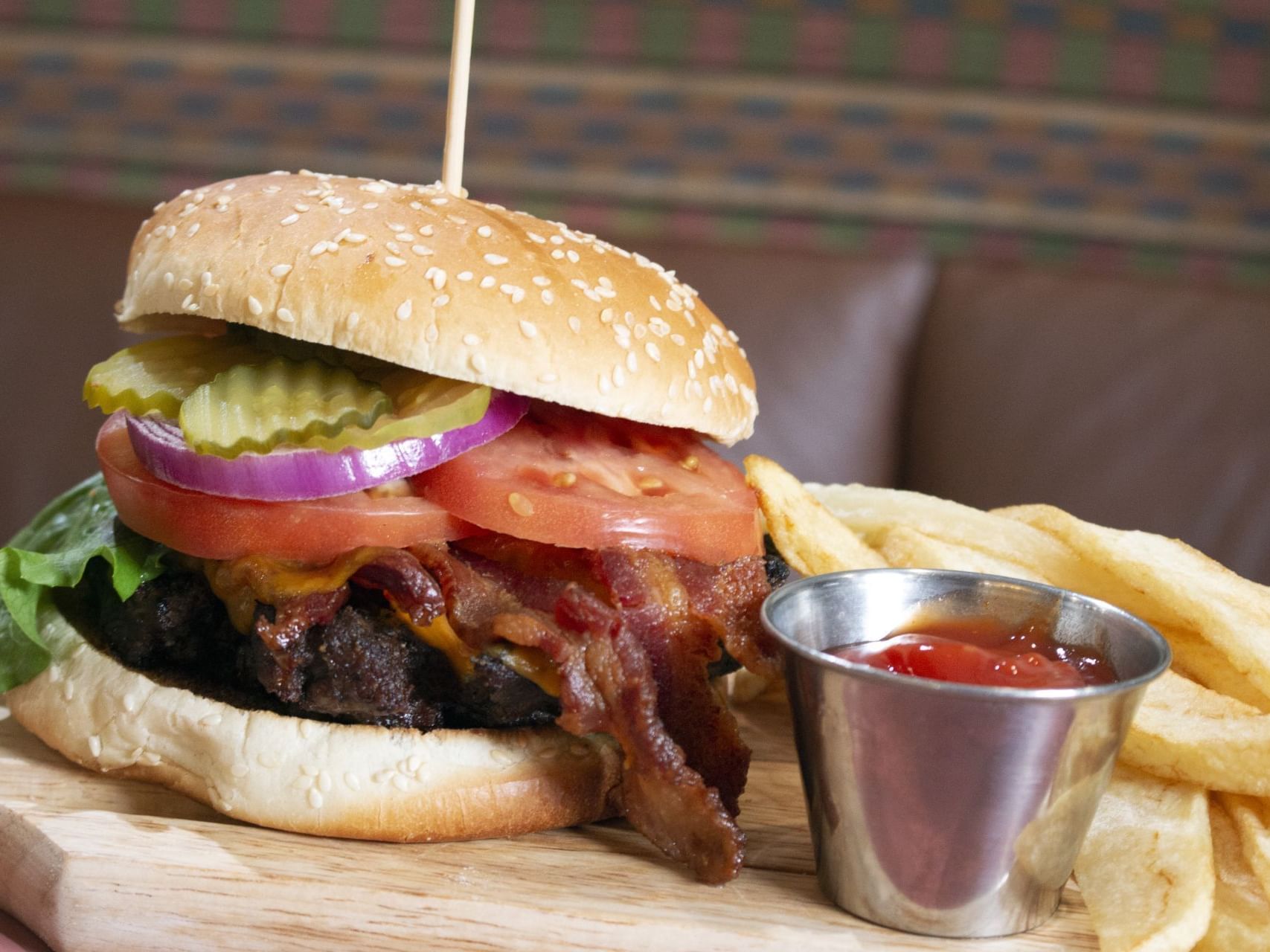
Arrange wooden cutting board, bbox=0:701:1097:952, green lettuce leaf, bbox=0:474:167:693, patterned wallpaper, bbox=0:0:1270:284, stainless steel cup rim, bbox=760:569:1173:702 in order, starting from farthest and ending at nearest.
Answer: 1. patterned wallpaper, bbox=0:0:1270:284
2. green lettuce leaf, bbox=0:474:167:693
3. wooden cutting board, bbox=0:701:1097:952
4. stainless steel cup rim, bbox=760:569:1173:702

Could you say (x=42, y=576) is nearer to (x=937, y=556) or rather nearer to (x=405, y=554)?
(x=405, y=554)

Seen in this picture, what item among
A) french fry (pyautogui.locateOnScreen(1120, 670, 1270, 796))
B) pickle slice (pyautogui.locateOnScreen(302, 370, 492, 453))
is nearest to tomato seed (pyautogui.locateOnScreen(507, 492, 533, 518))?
pickle slice (pyautogui.locateOnScreen(302, 370, 492, 453))

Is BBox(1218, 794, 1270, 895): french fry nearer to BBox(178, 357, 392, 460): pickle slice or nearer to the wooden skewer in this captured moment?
BBox(178, 357, 392, 460): pickle slice

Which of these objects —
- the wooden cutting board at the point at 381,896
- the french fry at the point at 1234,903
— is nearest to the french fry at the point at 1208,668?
the french fry at the point at 1234,903

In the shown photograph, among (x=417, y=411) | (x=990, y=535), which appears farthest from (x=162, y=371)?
(x=990, y=535)

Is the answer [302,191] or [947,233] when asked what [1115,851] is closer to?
[302,191]

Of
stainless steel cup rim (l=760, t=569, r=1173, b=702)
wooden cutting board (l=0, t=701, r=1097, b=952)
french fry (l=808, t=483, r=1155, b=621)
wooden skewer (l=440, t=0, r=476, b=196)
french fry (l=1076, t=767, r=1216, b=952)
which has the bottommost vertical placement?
wooden cutting board (l=0, t=701, r=1097, b=952)

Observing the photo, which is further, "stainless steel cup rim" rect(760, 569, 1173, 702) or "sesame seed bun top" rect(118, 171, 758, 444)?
"sesame seed bun top" rect(118, 171, 758, 444)
